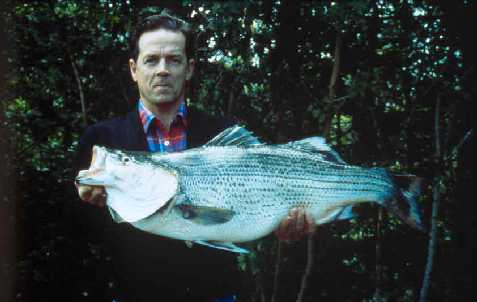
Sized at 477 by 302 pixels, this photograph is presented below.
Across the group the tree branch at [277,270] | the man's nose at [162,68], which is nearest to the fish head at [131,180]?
the man's nose at [162,68]

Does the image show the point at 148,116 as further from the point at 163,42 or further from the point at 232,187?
the point at 232,187

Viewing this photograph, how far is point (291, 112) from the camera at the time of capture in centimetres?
530

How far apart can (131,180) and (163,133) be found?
0.46 meters

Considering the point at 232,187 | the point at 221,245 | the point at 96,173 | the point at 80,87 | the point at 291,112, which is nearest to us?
the point at 96,173

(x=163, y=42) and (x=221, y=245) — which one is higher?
(x=163, y=42)

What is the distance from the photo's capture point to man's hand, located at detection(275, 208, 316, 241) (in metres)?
2.71

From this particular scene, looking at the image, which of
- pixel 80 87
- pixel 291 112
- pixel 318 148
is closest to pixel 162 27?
pixel 318 148

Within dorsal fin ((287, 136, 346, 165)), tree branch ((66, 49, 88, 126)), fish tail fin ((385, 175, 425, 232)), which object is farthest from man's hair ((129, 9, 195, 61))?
tree branch ((66, 49, 88, 126))

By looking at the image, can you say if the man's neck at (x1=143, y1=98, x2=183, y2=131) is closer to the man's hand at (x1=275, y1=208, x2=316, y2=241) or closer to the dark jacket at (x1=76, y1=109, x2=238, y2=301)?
the dark jacket at (x1=76, y1=109, x2=238, y2=301)

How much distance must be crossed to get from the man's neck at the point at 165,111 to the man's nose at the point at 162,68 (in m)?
0.20

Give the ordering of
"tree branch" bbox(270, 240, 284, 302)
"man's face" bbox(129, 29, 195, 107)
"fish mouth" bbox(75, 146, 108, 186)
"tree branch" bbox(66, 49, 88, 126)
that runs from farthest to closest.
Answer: "tree branch" bbox(66, 49, 88, 126) < "tree branch" bbox(270, 240, 284, 302) < "man's face" bbox(129, 29, 195, 107) < "fish mouth" bbox(75, 146, 108, 186)

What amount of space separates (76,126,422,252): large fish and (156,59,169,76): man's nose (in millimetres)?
501

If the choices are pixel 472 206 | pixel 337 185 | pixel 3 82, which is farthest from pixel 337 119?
pixel 3 82

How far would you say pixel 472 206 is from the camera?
514 centimetres
